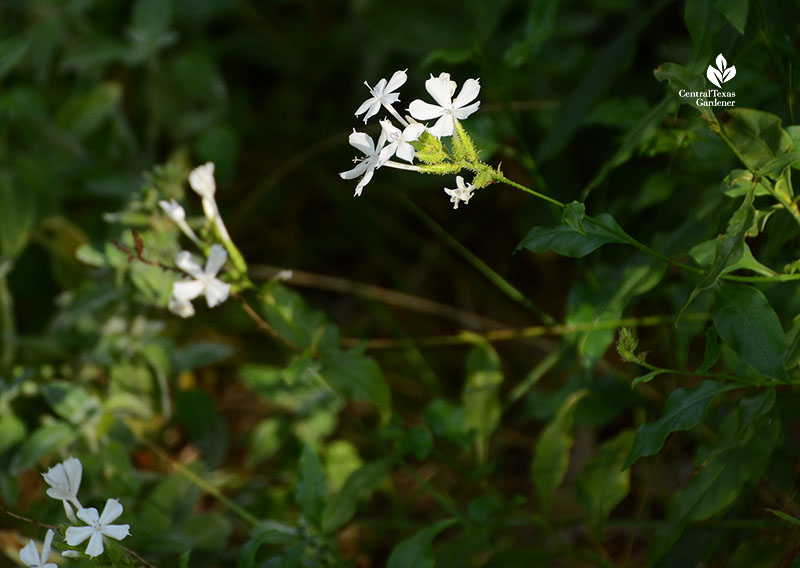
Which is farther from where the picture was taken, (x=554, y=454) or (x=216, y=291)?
(x=554, y=454)

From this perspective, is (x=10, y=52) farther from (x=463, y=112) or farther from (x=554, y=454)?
(x=554, y=454)

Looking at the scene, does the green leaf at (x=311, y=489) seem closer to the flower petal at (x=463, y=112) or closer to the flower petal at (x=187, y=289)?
the flower petal at (x=187, y=289)

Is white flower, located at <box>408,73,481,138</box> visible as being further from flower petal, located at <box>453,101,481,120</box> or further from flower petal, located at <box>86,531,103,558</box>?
flower petal, located at <box>86,531,103,558</box>

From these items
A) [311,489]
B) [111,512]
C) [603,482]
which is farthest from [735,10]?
[111,512]

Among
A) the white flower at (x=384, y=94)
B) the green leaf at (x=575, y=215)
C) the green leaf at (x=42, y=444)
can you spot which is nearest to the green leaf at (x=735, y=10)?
the green leaf at (x=575, y=215)

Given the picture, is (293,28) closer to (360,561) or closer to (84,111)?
(84,111)

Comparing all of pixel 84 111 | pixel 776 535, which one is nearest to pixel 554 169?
pixel 776 535

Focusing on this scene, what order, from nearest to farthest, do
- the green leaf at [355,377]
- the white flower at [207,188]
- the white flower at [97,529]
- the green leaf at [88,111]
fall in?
the white flower at [97,529], the white flower at [207,188], the green leaf at [355,377], the green leaf at [88,111]

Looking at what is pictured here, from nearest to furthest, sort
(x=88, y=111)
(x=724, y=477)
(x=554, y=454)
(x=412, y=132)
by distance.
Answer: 1. (x=412, y=132)
2. (x=724, y=477)
3. (x=554, y=454)
4. (x=88, y=111)
